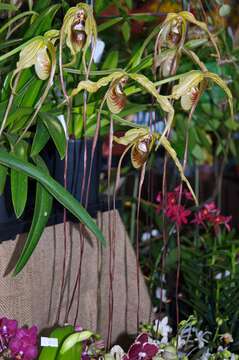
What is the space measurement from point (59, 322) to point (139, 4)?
2.15 ft

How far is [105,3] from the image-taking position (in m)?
0.90

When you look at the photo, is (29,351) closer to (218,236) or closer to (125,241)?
(125,241)

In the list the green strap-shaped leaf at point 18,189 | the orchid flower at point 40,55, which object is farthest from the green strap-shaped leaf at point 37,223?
the orchid flower at point 40,55

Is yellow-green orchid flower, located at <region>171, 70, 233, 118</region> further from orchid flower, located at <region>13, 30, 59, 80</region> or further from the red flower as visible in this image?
the red flower

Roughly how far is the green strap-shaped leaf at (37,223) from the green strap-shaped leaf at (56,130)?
1.9 inches

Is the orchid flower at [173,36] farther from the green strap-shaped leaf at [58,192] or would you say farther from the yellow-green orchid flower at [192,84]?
the green strap-shaped leaf at [58,192]

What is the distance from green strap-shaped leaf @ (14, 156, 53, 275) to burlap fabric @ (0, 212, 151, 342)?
7cm

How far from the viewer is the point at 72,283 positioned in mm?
782

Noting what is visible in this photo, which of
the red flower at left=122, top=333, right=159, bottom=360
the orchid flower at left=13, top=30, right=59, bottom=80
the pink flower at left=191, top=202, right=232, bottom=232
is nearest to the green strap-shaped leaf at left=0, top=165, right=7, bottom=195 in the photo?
the orchid flower at left=13, top=30, right=59, bottom=80

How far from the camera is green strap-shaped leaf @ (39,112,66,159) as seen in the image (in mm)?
646

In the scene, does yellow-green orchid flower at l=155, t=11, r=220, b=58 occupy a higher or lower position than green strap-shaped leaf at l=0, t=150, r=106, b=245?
higher

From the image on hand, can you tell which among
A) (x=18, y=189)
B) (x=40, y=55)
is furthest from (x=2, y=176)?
(x=40, y=55)

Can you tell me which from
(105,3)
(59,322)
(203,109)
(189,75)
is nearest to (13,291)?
(59,322)

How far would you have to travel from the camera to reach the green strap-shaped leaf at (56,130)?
0.65m
